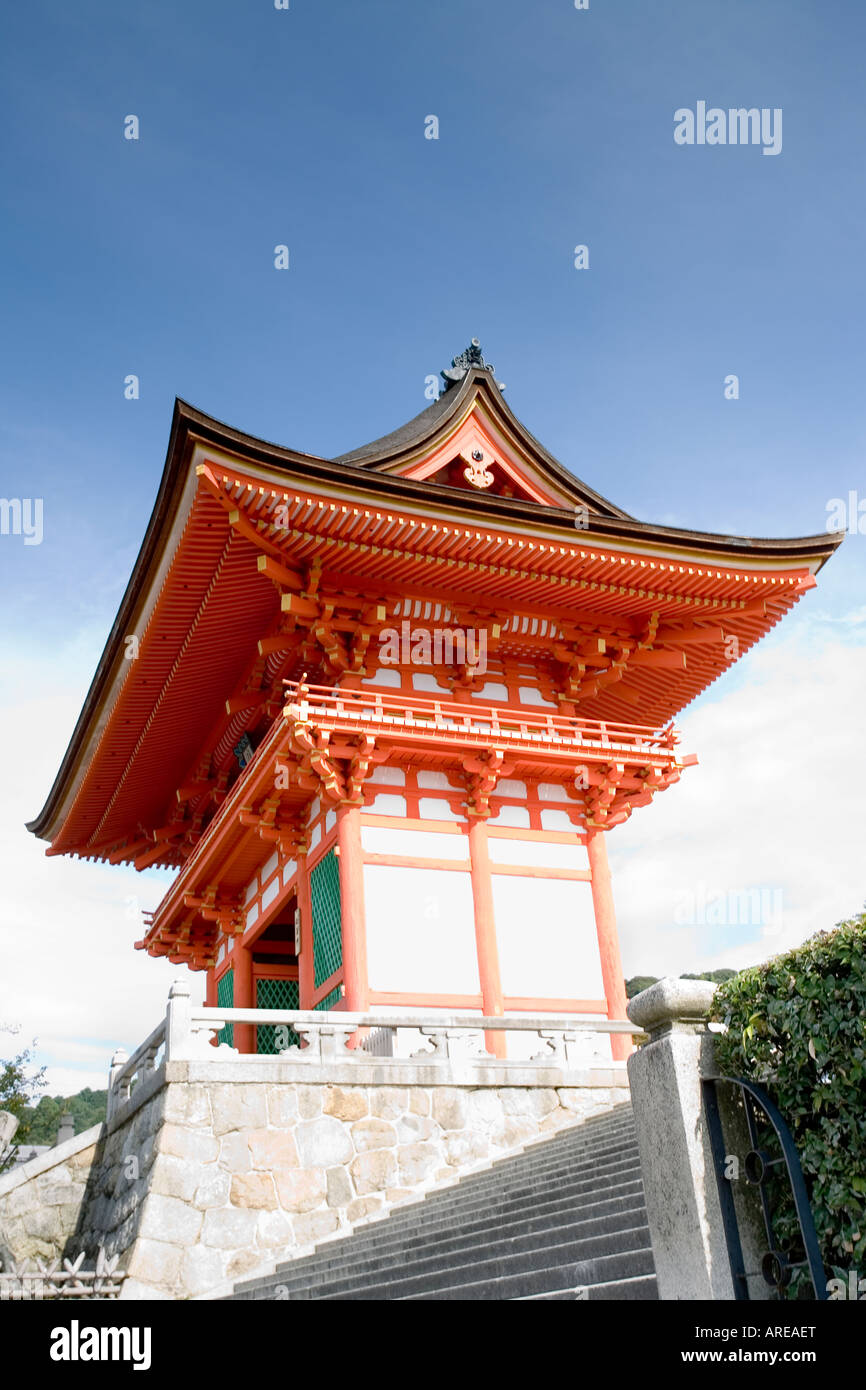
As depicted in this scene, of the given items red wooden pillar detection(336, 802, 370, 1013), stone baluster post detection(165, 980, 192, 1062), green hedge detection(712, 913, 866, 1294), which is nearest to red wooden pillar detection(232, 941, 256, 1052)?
red wooden pillar detection(336, 802, 370, 1013)

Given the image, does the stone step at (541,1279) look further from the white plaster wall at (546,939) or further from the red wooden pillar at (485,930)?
the white plaster wall at (546,939)

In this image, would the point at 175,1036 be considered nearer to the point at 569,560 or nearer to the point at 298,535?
the point at 298,535

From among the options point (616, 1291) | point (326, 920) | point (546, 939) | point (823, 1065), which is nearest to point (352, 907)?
point (326, 920)

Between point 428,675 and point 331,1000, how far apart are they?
199 inches

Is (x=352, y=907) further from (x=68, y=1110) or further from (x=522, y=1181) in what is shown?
(x=68, y=1110)

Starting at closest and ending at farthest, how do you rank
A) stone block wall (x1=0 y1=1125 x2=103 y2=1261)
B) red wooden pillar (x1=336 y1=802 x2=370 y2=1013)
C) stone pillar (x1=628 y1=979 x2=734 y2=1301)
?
1. stone pillar (x1=628 y1=979 x2=734 y2=1301)
2. stone block wall (x1=0 y1=1125 x2=103 y2=1261)
3. red wooden pillar (x1=336 y1=802 x2=370 y2=1013)

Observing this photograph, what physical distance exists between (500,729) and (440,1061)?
5.42m

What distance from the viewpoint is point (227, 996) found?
21422mm

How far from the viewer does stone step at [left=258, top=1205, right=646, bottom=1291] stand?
7.36 m

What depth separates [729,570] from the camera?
16.7 meters

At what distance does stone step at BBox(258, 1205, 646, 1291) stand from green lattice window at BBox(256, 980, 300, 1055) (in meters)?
9.41

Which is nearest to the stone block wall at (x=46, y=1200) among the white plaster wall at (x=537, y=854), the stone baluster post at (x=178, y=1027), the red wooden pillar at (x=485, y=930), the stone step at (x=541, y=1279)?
the stone baluster post at (x=178, y=1027)

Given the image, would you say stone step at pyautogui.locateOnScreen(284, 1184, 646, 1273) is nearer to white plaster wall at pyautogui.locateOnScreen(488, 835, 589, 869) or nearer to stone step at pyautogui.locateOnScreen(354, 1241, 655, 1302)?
stone step at pyautogui.locateOnScreen(354, 1241, 655, 1302)

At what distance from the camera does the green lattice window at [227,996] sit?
819 inches
